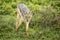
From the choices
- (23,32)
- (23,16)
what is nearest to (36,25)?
(23,32)

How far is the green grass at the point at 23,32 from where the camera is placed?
27.3ft

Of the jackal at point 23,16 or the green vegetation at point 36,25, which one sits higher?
the jackal at point 23,16

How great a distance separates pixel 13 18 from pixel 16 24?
79 cm

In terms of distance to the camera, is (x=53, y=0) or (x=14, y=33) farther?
(x=53, y=0)

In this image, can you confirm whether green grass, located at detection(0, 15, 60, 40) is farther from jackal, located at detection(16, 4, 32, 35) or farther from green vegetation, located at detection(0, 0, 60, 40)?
jackal, located at detection(16, 4, 32, 35)

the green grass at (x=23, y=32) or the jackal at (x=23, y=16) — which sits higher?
the jackal at (x=23, y=16)

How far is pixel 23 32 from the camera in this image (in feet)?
28.4

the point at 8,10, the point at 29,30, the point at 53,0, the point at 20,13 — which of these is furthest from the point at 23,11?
the point at 53,0

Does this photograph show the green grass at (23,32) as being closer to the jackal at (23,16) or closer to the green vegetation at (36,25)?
the green vegetation at (36,25)

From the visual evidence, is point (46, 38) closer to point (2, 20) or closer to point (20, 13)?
point (20, 13)

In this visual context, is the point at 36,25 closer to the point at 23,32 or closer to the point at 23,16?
the point at 23,32

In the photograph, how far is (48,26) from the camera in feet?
29.9

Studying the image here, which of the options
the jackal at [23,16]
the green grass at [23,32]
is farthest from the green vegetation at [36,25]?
the jackal at [23,16]

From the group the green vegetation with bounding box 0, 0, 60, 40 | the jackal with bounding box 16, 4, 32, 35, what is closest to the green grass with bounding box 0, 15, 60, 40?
the green vegetation with bounding box 0, 0, 60, 40
